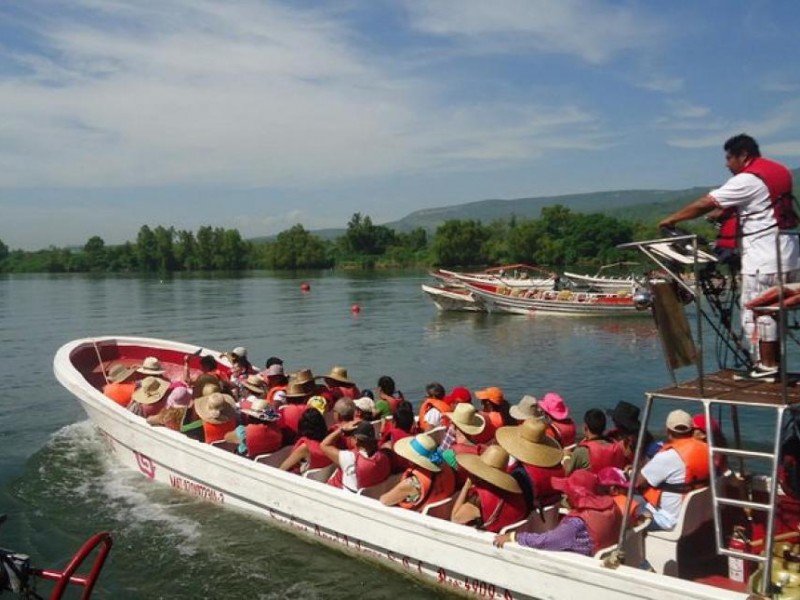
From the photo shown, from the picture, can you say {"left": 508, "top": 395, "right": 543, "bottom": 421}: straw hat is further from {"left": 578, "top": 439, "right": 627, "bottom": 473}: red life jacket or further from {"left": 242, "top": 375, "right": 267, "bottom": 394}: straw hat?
{"left": 242, "top": 375, "right": 267, "bottom": 394}: straw hat

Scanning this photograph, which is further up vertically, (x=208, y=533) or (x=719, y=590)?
(x=719, y=590)

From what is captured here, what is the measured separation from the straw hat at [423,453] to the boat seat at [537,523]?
0.85m

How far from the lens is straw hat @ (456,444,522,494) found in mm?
6195

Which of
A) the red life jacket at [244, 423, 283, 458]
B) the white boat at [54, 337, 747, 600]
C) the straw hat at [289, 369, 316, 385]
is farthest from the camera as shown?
the straw hat at [289, 369, 316, 385]

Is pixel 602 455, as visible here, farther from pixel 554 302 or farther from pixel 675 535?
pixel 554 302

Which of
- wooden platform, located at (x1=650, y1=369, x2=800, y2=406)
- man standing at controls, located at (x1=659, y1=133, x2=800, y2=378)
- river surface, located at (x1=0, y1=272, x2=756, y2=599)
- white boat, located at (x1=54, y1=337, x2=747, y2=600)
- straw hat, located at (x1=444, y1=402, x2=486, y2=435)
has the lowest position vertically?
river surface, located at (x1=0, y1=272, x2=756, y2=599)

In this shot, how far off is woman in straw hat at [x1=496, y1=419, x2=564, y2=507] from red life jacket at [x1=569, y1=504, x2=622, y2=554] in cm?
77

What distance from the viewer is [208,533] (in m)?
8.65

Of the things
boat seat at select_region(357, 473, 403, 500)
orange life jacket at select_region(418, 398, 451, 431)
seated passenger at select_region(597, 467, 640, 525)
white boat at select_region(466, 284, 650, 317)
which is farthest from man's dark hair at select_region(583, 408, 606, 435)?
white boat at select_region(466, 284, 650, 317)

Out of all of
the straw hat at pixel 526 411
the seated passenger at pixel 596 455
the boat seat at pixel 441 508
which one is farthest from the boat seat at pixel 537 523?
the straw hat at pixel 526 411

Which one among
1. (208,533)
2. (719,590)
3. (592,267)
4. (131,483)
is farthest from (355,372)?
(592,267)

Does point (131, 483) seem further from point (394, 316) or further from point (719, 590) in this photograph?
point (394, 316)

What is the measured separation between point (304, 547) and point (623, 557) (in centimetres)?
382

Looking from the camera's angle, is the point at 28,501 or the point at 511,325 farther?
the point at 511,325
